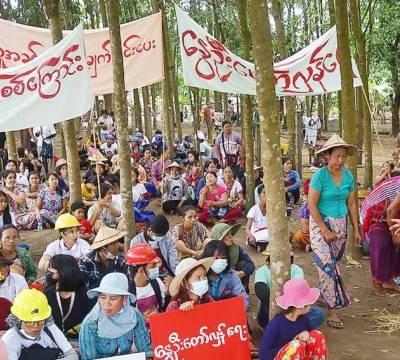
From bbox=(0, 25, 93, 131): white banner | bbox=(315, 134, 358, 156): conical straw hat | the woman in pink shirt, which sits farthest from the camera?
the woman in pink shirt

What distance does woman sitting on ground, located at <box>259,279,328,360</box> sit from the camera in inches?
158

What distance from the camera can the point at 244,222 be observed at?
31.9 feet

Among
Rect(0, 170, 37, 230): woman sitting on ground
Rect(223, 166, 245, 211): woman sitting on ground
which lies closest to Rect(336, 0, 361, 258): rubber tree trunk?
Rect(223, 166, 245, 211): woman sitting on ground

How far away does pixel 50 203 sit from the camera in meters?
9.19

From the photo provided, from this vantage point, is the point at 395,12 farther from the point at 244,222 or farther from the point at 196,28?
the point at 196,28

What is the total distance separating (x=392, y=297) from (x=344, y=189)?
166 centimetres

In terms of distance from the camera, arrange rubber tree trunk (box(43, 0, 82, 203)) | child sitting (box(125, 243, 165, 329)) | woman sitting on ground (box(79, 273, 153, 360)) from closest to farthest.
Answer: woman sitting on ground (box(79, 273, 153, 360)), child sitting (box(125, 243, 165, 329)), rubber tree trunk (box(43, 0, 82, 203))

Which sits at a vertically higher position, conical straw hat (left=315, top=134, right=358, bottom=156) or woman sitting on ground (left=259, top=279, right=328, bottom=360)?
conical straw hat (left=315, top=134, right=358, bottom=156)

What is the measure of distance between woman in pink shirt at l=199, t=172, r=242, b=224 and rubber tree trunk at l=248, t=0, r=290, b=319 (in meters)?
5.14

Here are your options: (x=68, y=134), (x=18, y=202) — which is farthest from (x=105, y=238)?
(x=18, y=202)

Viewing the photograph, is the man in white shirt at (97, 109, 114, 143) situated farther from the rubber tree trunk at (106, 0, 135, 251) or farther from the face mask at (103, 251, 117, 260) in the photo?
the face mask at (103, 251, 117, 260)

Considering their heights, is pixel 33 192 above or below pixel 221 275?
above

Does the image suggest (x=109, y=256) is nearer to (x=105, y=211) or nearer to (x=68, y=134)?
(x=105, y=211)

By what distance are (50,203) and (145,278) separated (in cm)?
485
